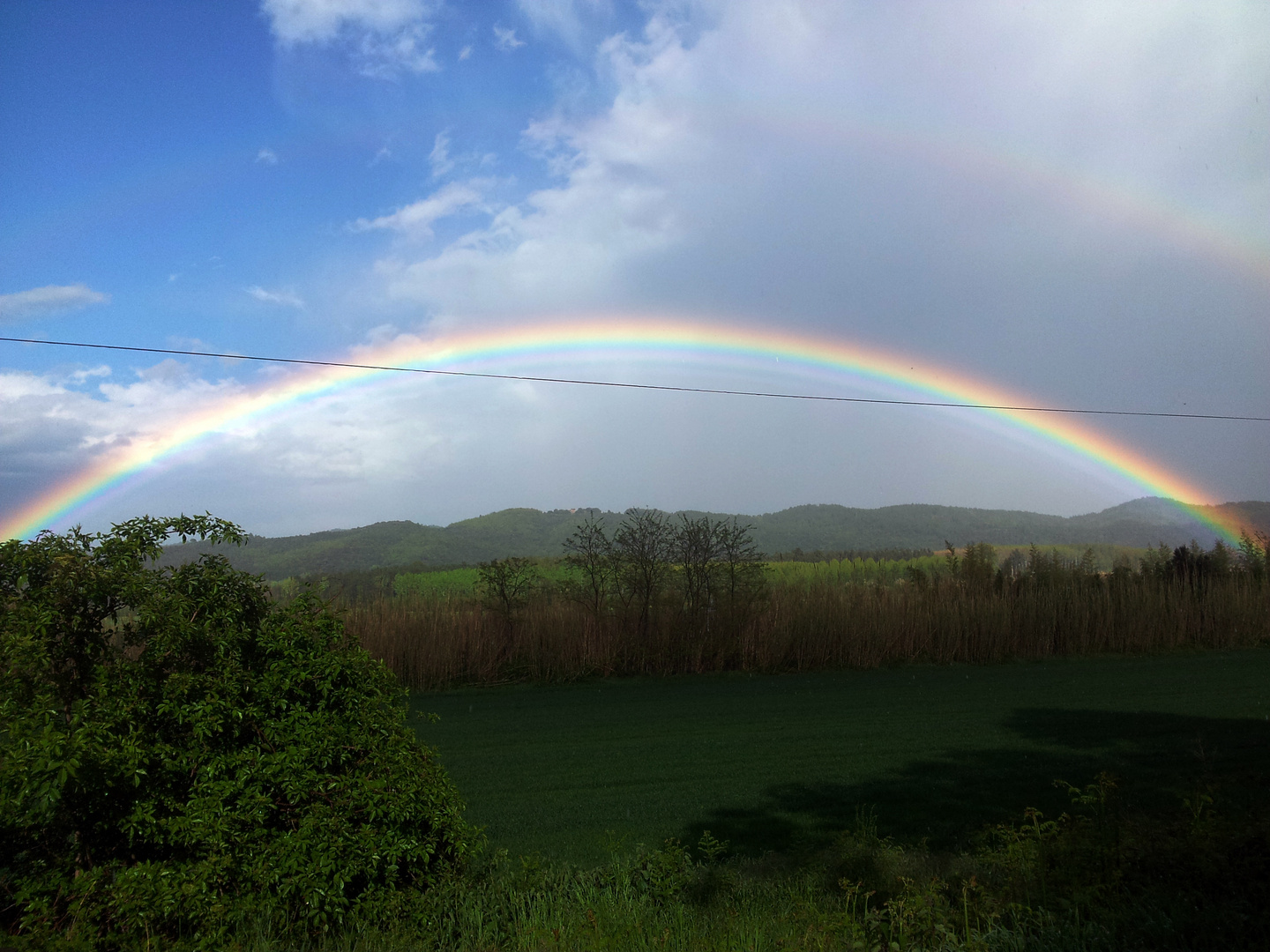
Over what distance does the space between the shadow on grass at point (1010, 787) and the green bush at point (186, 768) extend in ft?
10.3

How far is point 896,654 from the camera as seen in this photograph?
64.5 ft

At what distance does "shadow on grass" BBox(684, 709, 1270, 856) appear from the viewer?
21.0 ft

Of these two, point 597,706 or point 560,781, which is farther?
point 597,706

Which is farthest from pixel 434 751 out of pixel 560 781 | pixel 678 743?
pixel 678 743

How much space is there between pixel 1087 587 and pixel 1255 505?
4299 centimetres

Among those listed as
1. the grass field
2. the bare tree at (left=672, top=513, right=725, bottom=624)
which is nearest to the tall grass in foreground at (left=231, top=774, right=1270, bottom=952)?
the grass field

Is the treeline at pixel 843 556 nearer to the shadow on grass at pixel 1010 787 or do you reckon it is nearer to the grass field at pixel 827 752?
the grass field at pixel 827 752

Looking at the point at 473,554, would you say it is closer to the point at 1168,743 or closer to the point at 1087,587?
the point at 1087,587

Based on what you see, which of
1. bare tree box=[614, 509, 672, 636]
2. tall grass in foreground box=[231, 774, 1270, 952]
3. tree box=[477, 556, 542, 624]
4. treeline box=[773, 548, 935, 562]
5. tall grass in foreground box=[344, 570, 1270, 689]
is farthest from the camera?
treeline box=[773, 548, 935, 562]

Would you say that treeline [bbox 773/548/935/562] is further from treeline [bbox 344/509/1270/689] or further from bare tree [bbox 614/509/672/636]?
bare tree [bbox 614/509/672/636]

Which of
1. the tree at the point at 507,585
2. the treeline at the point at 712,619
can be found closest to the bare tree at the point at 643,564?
the treeline at the point at 712,619

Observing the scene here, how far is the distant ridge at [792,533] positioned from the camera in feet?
185

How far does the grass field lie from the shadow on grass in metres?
0.03

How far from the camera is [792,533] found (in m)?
83.4
